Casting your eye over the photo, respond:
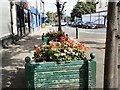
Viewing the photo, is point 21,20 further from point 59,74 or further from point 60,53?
point 59,74

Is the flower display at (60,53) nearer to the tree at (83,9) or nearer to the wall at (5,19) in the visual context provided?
the wall at (5,19)

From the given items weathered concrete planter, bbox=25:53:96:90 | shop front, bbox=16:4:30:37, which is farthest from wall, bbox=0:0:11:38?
weathered concrete planter, bbox=25:53:96:90

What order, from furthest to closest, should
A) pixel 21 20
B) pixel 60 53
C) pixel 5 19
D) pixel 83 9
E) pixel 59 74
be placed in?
pixel 83 9
pixel 21 20
pixel 5 19
pixel 60 53
pixel 59 74

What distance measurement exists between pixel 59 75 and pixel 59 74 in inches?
0.8

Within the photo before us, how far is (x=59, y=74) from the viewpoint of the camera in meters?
3.92

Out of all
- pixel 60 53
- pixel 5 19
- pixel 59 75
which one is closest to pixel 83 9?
pixel 5 19

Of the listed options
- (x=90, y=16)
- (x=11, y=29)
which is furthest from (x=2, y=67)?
(x=90, y=16)

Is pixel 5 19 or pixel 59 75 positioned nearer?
pixel 59 75

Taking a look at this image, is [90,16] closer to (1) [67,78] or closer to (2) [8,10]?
(2) [8,10]

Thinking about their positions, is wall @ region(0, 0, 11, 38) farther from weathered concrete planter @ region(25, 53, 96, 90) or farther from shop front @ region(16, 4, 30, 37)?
weathered concrete planter @ region(25, 53, 96, 90)

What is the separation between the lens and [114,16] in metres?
3.43

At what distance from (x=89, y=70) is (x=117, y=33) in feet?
2.80

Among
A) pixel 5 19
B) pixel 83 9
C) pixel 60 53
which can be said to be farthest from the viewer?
pixel 83 9

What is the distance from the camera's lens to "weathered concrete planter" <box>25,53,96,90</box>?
385 cm
